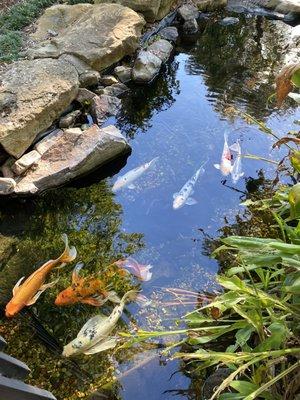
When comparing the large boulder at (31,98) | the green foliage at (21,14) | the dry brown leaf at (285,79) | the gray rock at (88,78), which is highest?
the dry brown leaf at (285,79)

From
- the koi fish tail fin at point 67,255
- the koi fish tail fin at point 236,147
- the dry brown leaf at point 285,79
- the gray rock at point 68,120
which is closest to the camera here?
the dry brown leaf at point 285,79

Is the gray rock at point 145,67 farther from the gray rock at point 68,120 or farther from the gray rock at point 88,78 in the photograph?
the gray rock at point 68,120

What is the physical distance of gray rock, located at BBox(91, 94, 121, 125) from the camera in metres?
6.12

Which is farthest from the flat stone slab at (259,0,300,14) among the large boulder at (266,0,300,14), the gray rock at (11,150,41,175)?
the gray rock at (11,150,41,175)

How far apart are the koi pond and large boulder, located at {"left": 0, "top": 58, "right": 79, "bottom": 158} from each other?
2.31 ft

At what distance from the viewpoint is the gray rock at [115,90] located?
657 cm

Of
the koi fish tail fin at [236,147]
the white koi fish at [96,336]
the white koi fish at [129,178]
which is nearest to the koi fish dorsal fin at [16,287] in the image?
the white koi fish at [96,336]

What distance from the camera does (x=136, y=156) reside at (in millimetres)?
5648

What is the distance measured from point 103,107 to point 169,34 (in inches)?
112

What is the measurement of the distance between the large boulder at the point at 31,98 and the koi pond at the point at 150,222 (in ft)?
2.31

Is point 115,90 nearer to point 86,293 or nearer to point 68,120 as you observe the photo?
point 68,120

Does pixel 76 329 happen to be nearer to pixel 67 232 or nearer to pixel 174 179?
pixel 67 232

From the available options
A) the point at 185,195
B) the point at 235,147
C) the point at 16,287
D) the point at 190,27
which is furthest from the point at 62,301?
the point at 190,27

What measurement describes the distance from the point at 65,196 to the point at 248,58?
4500 mm
